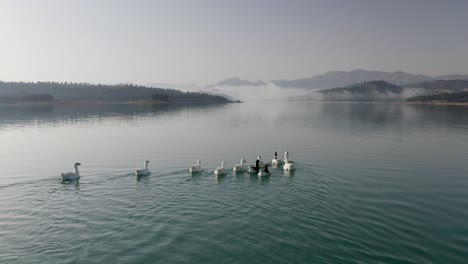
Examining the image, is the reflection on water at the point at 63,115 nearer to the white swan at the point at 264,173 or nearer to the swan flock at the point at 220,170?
the swan flock at the point at 220,170

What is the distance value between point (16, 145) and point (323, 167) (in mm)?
41319

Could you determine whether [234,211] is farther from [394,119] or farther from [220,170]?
[394,119]

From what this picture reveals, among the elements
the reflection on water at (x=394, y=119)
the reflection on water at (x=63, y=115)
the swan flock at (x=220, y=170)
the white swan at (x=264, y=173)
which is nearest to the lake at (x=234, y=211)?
the white swan at (x=264, y=173)

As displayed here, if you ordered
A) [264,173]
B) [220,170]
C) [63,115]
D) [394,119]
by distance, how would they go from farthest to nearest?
[63,115] < [394,119] < [264,173] < [220,170]

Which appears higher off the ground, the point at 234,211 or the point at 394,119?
the point at 394,119

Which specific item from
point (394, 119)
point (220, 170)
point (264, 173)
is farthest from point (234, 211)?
point (394, 119)

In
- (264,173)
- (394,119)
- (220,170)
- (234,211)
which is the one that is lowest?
(234,211)

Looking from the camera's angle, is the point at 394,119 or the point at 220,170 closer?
the point at 220,170

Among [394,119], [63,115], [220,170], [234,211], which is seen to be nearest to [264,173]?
[220,170]

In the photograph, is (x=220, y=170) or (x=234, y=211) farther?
(x=220, y=170)

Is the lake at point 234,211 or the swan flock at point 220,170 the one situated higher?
the swan flock at point 220,170

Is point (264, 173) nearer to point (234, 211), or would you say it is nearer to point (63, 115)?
point (234, 211)

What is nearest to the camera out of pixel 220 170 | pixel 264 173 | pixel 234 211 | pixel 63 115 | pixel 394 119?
pixel 234 211

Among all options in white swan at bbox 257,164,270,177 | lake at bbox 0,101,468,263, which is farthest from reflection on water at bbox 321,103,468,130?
white swan at bbox 257,164,270,177
